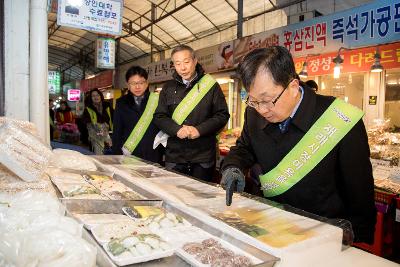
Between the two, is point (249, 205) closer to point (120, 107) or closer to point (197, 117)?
point (197, 117)

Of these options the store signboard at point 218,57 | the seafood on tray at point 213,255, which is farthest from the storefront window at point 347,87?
the seafood on tray at point 213,255

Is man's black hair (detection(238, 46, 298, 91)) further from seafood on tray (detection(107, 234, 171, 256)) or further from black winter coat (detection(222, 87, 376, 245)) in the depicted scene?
seafood on tray (detection(107, 234, 171, 256))

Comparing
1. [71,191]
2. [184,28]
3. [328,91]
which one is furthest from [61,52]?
[71,191]

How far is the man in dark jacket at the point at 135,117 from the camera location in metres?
4.14

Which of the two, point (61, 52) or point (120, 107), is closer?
point (120, 107)

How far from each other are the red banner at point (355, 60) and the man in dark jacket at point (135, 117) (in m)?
3.92

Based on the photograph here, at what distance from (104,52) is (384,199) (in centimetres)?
949

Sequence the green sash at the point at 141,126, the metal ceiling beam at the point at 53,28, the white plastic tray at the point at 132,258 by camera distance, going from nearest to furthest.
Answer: the white plastic tray at the point at 132,258
the green sash at the point at 141,126
the metal ceiling beam at the point at 53,28

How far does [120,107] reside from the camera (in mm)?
4324

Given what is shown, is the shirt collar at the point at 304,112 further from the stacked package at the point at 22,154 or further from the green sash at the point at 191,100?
the green sash at the point at 191,100

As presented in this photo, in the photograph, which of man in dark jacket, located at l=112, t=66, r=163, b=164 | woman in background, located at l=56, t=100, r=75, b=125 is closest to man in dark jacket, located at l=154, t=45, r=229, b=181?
man in dark jacket, located at l=112, t=66, r=163, b=164

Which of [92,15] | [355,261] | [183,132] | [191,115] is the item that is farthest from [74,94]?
[355,261]

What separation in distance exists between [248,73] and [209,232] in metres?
0.84

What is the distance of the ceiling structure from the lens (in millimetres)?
11453
